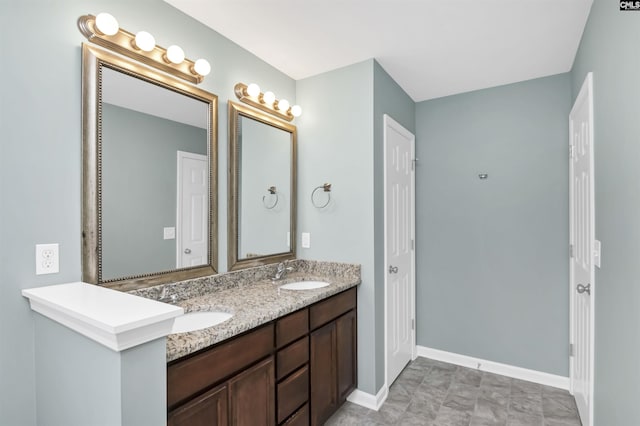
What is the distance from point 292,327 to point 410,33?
1.95 m

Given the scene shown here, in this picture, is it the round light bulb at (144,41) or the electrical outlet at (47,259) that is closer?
the electrical outlet at (47,259)

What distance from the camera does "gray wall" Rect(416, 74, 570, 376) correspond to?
2609 mm

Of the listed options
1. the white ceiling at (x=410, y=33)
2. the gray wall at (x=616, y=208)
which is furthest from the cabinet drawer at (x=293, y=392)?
the white ceiling at (x=410, y=33)

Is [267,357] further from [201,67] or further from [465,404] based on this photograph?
[465,404]

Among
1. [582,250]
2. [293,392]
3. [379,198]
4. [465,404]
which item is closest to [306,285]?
[293,392]

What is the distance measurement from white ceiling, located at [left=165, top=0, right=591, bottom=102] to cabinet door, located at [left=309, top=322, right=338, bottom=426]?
6.16 ft

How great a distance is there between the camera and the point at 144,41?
150 cm

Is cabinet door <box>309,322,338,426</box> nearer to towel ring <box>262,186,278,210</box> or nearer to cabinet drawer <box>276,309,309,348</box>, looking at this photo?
cabinet drawer <box>276,309,309,348</box>

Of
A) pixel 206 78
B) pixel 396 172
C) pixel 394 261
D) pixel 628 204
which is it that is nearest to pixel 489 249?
pixel 394 261

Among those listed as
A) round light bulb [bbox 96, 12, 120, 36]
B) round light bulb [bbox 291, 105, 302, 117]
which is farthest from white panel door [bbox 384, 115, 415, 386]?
round light bulb [bbox 96, 12, 120, 36]

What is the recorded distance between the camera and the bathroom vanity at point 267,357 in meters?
1.20

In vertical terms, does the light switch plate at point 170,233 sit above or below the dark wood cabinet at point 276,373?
above

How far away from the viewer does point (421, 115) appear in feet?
10.6

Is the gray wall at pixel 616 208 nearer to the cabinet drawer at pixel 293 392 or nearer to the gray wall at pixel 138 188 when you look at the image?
the cabinet drawer at pixel 293 392
